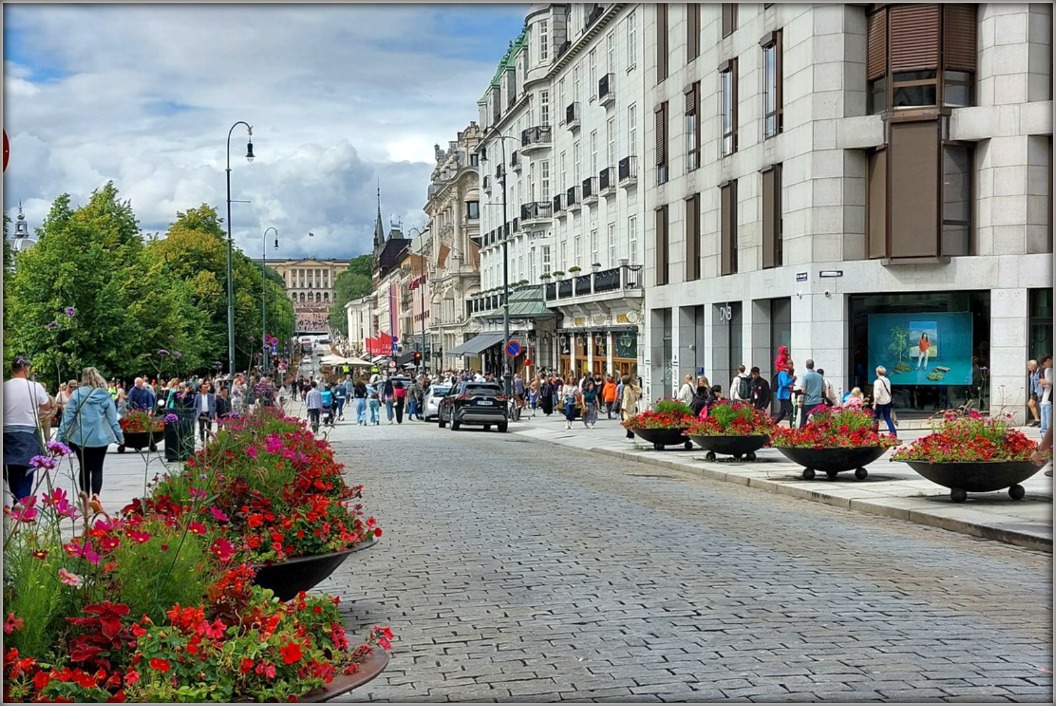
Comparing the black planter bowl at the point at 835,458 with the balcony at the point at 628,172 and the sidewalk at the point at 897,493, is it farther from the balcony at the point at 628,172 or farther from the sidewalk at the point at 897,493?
the balcony at the point at 628,172

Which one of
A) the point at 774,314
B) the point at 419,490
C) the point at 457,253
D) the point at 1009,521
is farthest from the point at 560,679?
the point at 457,253

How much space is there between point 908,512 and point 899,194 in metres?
16.7

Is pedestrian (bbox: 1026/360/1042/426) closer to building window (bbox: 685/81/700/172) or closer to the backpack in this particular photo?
the backpack

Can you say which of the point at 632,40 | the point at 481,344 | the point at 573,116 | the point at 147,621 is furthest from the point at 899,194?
the point at 481,344

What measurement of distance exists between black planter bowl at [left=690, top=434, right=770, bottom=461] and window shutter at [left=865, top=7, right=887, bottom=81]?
1231cm

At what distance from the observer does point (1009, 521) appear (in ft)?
42.8

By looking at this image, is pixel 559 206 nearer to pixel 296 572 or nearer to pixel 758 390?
pixel 758 390

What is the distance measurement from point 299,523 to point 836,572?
15.5 feet

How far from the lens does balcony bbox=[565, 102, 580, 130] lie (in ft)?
Result: 183

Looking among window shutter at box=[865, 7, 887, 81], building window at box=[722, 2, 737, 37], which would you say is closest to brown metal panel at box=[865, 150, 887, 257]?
window shutter at box=[865, 7, 887, 81]

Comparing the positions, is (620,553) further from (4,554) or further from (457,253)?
(457,253)

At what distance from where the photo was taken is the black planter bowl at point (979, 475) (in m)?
14.4

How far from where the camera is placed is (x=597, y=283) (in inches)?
1976

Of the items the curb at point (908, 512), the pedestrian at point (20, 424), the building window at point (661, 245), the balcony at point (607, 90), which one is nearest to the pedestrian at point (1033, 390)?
the curb at point (908, 512)
